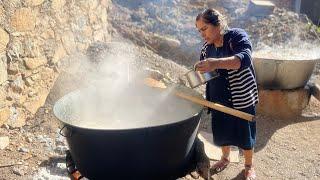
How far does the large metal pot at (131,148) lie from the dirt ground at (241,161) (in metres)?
1.30

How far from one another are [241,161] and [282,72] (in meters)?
1.65

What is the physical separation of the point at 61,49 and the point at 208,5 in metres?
6.81

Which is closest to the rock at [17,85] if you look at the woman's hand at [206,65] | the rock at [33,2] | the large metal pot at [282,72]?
the rock at [33,2]

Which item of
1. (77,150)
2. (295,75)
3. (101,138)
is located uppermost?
(101,138)

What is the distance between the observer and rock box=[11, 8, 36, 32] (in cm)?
440

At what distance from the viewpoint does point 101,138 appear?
257 cm

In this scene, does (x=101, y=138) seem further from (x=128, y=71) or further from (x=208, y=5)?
(x=208, y=5)

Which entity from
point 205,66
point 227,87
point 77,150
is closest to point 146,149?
point 77,150

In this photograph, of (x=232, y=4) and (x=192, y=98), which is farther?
(x=232, y=4)

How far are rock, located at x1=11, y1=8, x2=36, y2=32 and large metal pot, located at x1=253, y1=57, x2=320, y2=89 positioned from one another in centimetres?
319

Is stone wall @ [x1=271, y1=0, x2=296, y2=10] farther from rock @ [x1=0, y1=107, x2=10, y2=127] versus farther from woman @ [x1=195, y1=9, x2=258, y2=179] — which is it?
rock @ [x1=0, y1=107, x2=10, y2=127]

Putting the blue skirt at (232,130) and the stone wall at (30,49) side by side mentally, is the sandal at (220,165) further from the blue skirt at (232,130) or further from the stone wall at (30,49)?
the stone wall at (30,49)

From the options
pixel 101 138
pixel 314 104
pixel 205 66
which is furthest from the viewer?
pixel 314 104

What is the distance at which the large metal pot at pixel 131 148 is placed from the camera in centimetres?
255
